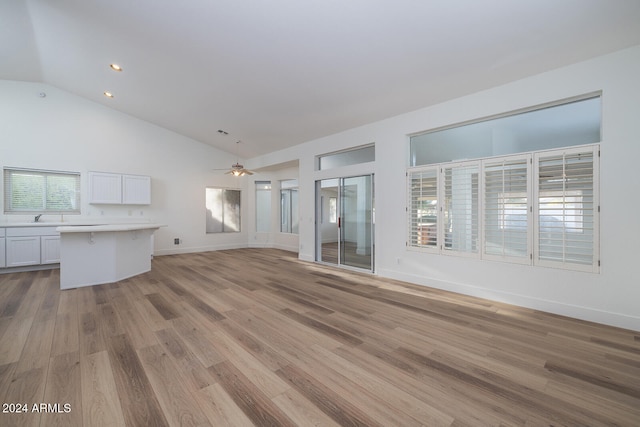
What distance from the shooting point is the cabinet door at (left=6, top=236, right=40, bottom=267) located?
5.41 metres

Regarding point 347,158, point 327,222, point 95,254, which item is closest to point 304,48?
point 347,158

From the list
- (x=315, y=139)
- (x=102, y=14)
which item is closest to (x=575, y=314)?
(x=315, y=139)

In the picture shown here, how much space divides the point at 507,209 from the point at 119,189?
845 centimetres

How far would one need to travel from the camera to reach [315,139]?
6.62 m

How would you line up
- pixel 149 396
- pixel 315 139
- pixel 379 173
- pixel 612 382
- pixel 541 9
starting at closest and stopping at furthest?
pixel 149 396
pixel 612 382
pixel 541 9
pixel 379 173
pixel 315 139

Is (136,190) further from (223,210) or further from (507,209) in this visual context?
(507,209)

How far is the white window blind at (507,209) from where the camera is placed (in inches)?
139

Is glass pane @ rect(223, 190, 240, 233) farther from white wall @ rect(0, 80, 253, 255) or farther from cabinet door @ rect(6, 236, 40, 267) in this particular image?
cabinet door @ rect(6, 236, 40, 267)

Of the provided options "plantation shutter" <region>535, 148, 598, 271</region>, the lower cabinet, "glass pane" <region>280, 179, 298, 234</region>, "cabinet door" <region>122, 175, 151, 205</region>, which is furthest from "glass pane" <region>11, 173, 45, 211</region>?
"plantation shutter" <region>535, 148, 598, 271</region>

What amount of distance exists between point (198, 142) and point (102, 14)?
5058mm

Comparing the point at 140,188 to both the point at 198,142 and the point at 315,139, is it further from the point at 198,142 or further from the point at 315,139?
the point at 315,139

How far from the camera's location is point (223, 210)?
9102 millimetres

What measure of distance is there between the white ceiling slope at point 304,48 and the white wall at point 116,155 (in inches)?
27.7

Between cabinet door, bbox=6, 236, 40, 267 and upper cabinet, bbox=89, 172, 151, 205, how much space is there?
4.42 ft
